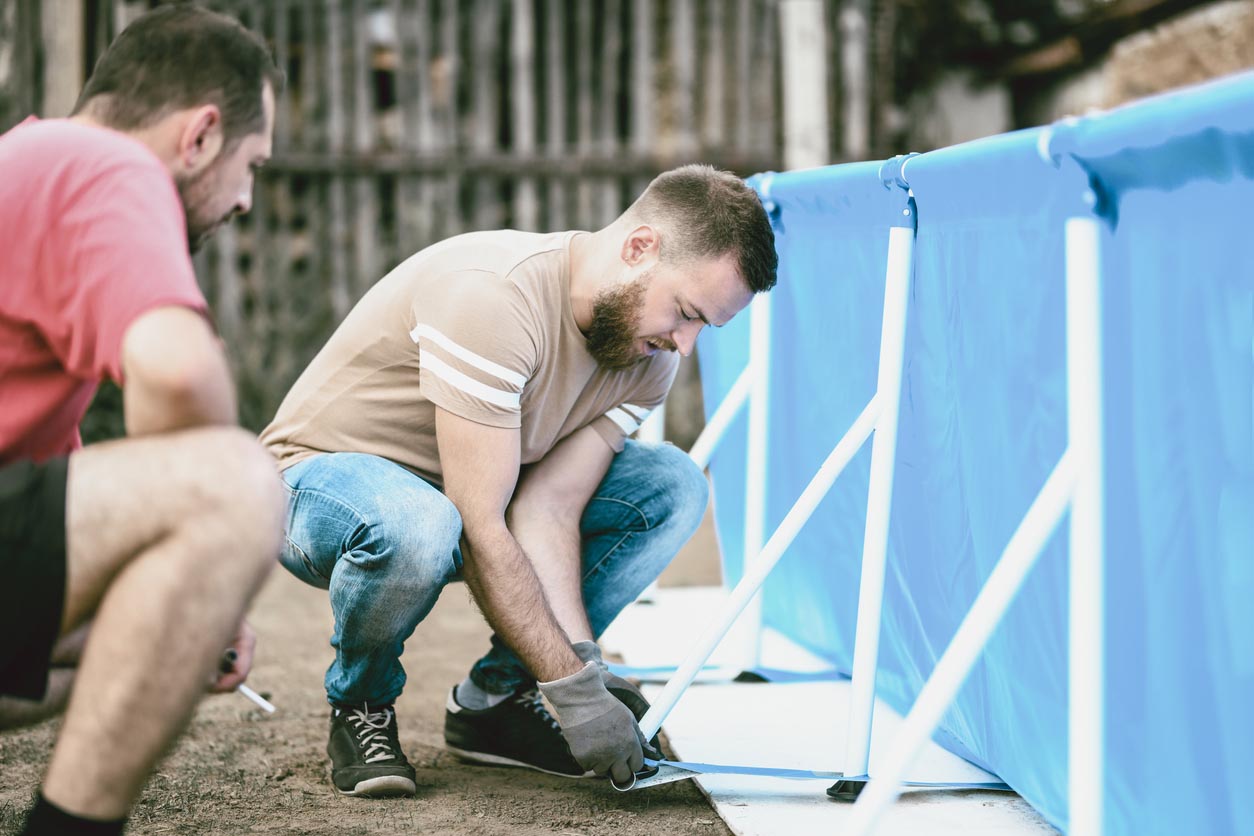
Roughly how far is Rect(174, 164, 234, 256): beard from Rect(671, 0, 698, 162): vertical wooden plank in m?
4.35

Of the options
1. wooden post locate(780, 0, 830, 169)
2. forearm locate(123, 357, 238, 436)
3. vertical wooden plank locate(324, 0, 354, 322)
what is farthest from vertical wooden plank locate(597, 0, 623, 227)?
forearm locate(123, 357, 238, 436)

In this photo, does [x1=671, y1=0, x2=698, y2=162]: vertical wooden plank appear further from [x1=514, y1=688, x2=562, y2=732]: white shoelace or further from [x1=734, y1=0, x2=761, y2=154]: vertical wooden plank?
[x1=514, y1=688, x2=562, y2=732]: white shoelace

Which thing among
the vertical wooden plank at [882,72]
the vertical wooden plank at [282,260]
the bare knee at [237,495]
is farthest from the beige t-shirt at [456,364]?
the vertical wooden plank at [882,72]

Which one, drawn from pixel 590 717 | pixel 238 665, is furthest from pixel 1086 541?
pixel 238 665

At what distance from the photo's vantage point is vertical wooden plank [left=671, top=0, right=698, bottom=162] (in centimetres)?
584

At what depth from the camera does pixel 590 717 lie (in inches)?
78.5

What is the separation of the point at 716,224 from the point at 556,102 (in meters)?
3.85

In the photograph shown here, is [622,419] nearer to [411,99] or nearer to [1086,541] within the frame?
[1086,541]

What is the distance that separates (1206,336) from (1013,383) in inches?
18.7

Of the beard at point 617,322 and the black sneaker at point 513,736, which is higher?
the beard at point 617,322

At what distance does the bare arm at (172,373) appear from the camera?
1334 millimetres

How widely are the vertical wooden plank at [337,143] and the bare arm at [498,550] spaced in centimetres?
388

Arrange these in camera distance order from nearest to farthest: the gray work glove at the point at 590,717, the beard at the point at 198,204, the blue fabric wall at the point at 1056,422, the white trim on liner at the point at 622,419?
1. the blue fabric wall at the point at 1056,422
2. the beard at the point at 198,204
3. the gray work glove at the point at 590,717
4. the white trim on liner at the point at 622,419

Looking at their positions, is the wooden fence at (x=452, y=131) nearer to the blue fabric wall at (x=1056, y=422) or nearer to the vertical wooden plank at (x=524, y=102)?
the vertical wooden plank at (x=524, y=102)
